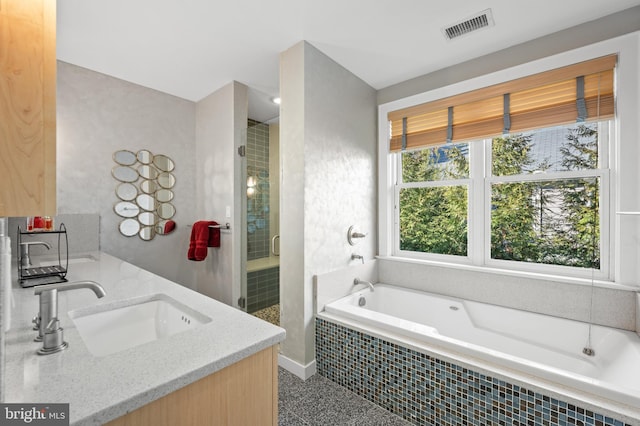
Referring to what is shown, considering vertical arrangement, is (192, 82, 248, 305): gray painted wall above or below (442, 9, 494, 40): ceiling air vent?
below

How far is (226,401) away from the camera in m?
0.89

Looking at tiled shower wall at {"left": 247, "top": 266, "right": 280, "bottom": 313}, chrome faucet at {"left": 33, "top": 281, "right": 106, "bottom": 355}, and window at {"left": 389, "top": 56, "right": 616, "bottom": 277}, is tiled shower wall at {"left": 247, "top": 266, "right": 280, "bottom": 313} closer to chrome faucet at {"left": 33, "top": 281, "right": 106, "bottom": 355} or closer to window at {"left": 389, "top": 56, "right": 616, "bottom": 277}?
window at {"left": 389, "top": 56, "right": 616, "bottom": 277}

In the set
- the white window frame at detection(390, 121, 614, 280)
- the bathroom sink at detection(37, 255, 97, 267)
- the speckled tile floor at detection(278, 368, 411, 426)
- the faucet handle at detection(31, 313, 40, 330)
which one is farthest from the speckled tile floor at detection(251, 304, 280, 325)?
the faucet handle at detection(31, 313, 40, 330)

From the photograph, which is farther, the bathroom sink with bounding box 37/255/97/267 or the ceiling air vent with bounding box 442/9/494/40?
the bathroom sink with bounding box 37/255/97/267

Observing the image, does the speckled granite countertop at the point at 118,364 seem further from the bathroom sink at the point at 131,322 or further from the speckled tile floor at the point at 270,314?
the speckled tile floor at the point at 270,314

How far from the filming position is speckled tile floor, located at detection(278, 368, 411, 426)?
1753 mm

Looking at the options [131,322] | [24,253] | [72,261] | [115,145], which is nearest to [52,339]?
[131,322]

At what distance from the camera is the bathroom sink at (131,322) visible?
1.24 meters

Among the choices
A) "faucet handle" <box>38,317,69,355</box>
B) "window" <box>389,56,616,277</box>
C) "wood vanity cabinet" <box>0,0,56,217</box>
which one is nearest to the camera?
"wood vanity cabinet" <box>0,0,56,217</box>

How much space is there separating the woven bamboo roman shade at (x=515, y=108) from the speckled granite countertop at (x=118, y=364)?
7.56ft

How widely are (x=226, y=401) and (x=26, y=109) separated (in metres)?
0.89

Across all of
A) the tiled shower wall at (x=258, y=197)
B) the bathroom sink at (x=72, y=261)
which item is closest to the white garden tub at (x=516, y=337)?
the tiled shower wall at (x=258, y=197)

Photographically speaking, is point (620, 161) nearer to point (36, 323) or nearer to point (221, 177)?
point (36, 323)

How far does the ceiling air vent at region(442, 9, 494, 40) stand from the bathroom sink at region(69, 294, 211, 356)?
2.35m
